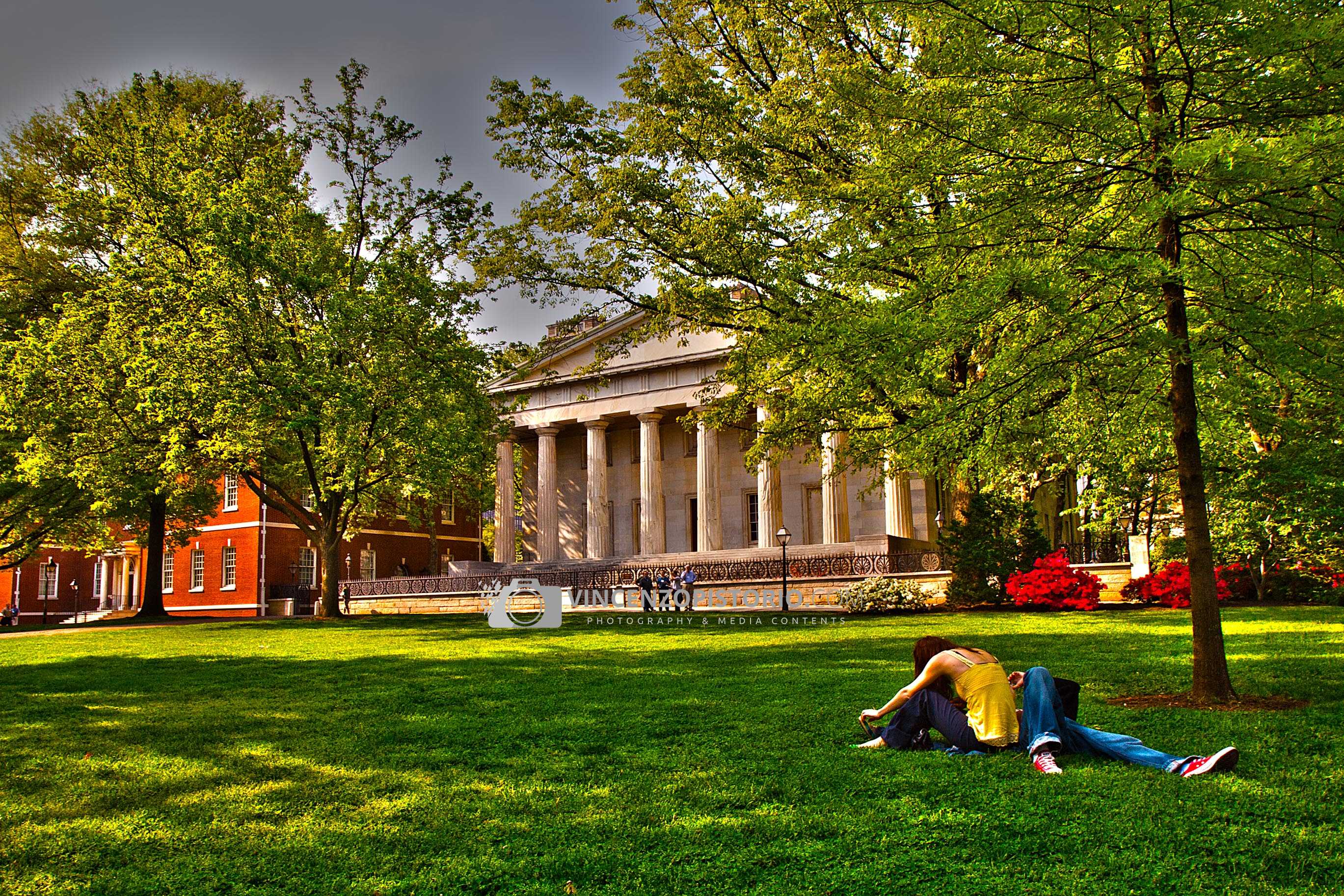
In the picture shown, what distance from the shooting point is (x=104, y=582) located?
2128 inches

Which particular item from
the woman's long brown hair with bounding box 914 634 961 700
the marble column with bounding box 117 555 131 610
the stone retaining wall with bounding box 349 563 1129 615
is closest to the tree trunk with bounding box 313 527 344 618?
the stone retaining wall with bounding box 349 563 1129 615

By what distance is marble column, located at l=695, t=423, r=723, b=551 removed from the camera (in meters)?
40.9

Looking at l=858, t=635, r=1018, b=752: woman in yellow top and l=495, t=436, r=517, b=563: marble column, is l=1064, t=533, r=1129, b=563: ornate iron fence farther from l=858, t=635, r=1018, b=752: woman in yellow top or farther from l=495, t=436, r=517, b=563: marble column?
l=495, t=436, r=517, b=563: marble column

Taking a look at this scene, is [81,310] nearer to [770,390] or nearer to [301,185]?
[301,185]

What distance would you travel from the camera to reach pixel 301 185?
1140 inches

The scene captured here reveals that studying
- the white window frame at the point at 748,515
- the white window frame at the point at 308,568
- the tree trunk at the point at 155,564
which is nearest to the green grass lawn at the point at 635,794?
the tree trunk at the point at 155,564

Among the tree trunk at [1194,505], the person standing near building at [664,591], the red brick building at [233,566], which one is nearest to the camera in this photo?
the tree trunk at [1194,505]

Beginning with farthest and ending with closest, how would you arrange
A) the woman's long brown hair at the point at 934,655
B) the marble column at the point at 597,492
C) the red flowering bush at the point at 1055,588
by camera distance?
the marble column at the point at 597,492
the red flowering bush at the point at 1055,588
the woman's long brown hair at the point at 934,655

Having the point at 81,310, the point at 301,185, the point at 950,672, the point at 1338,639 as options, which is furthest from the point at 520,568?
the point at 950,672

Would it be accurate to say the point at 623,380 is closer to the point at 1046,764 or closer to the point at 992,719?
the point at 992,719

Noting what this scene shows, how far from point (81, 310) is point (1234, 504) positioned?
25.3m

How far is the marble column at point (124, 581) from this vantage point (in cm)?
5334

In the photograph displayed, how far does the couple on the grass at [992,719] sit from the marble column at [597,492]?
37.6 m

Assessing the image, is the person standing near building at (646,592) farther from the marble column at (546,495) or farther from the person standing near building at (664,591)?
the marble column at (546,495)
